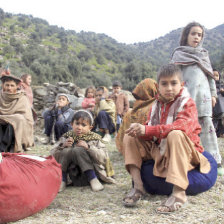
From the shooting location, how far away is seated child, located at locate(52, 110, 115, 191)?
2.73m

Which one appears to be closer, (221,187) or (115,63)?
(221,187)

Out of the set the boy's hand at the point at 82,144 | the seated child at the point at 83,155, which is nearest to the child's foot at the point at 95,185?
the seated child at the point at 83,155

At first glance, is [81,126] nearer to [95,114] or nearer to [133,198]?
[133,198]

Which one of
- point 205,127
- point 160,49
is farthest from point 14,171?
point 160,49

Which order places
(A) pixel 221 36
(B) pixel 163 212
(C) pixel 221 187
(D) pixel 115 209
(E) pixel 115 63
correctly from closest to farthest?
(B) pixel 163 212, (D) pixel 115 209, (C) pixel 221 187, (E) pixel 115 63, (A) pixel 221 36

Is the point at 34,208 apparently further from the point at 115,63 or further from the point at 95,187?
the point at 115,63

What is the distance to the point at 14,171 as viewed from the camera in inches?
77.3

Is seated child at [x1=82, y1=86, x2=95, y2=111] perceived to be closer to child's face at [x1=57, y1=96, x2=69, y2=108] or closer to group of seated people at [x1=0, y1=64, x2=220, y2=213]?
child's face at [x1=57, y1=96, x2=69, y2=108]

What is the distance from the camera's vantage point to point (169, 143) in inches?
83.7

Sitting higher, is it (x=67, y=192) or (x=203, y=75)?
(x=203, y=75)

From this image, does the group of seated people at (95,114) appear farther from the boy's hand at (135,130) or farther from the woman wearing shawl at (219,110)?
the boy's hand at (135,130)

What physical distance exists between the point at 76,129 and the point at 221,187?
170 cm

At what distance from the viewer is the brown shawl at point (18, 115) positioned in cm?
443

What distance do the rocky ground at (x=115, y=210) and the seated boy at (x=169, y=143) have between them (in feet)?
0.32
